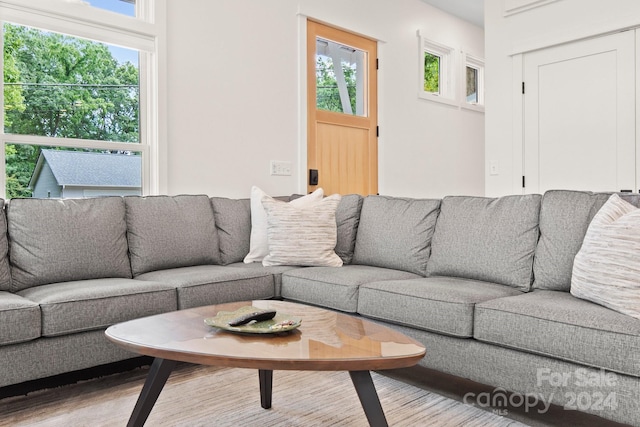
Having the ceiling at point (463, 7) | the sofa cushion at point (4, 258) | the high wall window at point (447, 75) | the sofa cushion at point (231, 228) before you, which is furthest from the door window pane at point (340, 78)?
the sofa cushion at point (4, 258)

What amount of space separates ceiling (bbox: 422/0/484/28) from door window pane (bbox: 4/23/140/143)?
3464 millimetres

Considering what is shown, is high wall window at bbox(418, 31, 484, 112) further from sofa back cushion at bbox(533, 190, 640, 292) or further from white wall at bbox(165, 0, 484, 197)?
sofa back cushion at bbox(533, 190, 640, 292)

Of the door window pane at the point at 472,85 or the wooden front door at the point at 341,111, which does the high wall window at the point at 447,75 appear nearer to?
the door window pane at the point at 472,85

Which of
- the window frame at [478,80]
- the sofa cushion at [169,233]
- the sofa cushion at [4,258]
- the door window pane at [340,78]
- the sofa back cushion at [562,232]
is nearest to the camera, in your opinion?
the sofa back cushion at [562,232]

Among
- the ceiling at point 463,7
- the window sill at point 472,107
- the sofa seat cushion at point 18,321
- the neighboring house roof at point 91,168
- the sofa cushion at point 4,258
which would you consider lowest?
the sofa seat cushion at point 18,321

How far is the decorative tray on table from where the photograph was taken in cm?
155

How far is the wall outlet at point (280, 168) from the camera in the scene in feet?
13.2

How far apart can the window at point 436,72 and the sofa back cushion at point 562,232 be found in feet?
10.2

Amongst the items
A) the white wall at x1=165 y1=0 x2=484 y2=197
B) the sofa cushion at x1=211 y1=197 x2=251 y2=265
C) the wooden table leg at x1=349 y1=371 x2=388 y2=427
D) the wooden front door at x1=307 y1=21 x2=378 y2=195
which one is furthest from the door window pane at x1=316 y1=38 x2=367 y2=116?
the wooden table leg at x1=349 y1=371 x2=388 y2=427

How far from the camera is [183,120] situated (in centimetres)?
351

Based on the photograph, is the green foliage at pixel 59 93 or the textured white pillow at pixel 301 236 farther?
the textured white pillow at pixel 301 236

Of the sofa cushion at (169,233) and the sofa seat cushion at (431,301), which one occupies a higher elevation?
the sofa cushion at (169,233)

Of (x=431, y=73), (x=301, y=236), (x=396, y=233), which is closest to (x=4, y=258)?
(x=301, y=236)

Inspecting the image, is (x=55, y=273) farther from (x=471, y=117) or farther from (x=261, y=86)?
(x=471, y=117)
